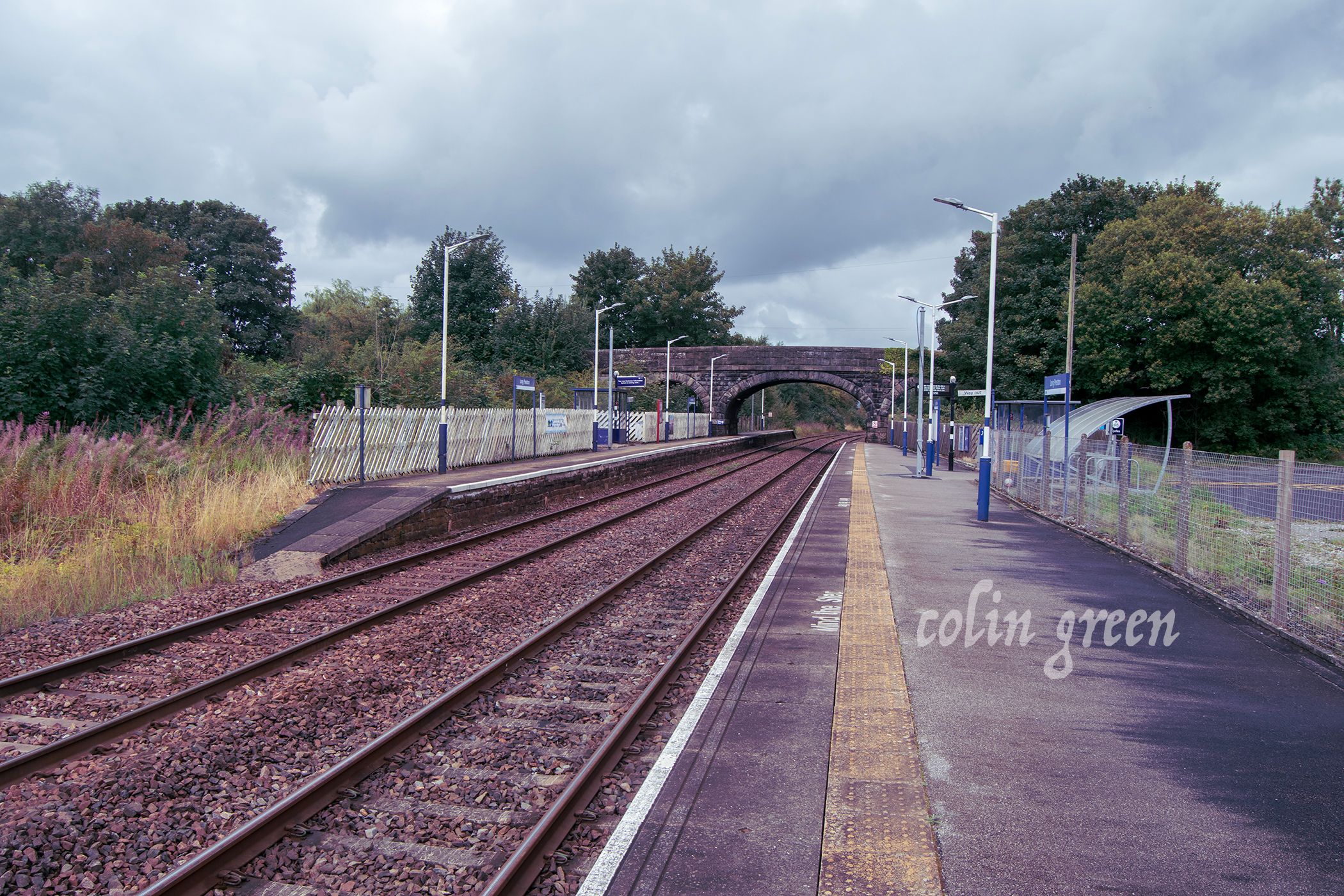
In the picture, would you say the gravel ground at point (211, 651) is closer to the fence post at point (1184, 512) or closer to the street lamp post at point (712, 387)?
the fence post at point (1184, 512)

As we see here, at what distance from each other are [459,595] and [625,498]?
10.3 meters

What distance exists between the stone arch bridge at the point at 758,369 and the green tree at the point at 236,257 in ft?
69.0

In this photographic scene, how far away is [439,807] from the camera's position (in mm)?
3914

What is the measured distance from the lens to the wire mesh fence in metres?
6.83

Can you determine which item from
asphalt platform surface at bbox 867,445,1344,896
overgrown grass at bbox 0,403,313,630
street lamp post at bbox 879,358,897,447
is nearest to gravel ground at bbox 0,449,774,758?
overgrown grass at bbox 0,403,313,630

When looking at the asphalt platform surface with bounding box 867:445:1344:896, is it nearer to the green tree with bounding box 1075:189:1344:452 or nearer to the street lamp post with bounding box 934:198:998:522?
the street lamp post with bounding box 934:198:998:522

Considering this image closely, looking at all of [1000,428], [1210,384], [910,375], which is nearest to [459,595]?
[1000,428]

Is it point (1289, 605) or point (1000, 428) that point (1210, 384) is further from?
point (1289, 605)

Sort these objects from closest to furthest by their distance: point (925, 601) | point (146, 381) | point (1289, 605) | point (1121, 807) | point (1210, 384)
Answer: point (1121, 807) → point (1289, 605) → point (925, 601) → point (146, 381) → point (1210, 384)

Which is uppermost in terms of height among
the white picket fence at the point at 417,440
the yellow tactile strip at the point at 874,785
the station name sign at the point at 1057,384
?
the station name sign at the point at 1057,384

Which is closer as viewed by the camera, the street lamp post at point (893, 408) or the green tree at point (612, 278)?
the street lamp post at point (893, 408)

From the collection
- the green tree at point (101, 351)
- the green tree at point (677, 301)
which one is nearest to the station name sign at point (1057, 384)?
the green tree at point (101, 351)

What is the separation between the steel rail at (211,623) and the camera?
5.54 meters

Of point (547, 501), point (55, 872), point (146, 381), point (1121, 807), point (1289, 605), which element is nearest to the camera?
point (55, 872)
